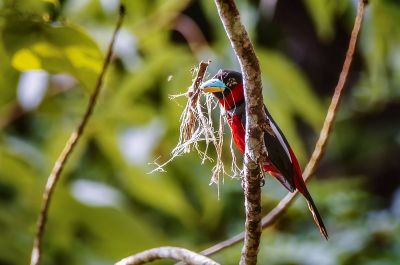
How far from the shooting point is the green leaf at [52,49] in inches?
48.9

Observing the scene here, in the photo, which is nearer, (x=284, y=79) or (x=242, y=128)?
(x=242, y=128)

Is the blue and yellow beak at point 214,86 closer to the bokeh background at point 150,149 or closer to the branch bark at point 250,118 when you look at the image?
the branch bark at point 250,118

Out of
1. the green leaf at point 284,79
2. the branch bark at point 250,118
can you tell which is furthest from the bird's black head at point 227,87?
the green leaf at point 284,79

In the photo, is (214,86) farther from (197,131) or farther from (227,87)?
(197,131)

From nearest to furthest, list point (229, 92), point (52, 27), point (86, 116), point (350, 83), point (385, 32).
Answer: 1. point (229, 92)
2. point (86, 116)
3. point (52, 27)
4. point (385, 32)
5. point (350, 83)

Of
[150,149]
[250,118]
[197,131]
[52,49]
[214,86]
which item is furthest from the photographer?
[150,149]

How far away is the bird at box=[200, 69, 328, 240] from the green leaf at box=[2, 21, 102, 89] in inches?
16.4

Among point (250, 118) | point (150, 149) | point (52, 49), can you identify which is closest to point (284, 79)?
point (150, 149)

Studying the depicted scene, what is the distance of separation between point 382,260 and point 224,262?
17.0 inches

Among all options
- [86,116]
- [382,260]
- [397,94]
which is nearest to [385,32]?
[382,260]

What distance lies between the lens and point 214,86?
880mm

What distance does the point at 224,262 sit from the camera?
219 cm

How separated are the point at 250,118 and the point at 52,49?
60 centimetres

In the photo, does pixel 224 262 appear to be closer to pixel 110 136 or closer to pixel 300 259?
pixel 300 259
